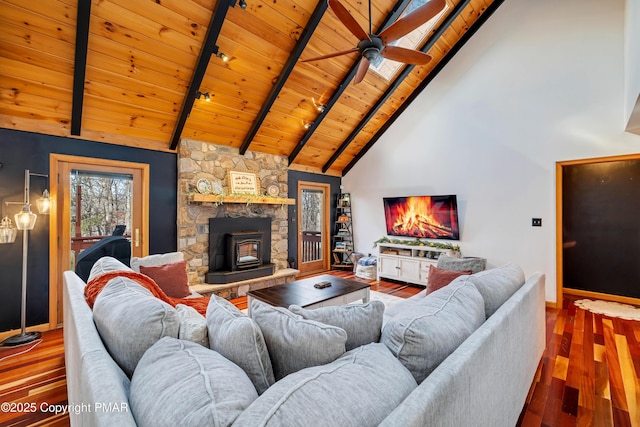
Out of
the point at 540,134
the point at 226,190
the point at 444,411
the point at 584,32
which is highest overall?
the point at 584,32

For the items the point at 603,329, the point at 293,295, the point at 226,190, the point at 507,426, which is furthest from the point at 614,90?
the point at 226,190

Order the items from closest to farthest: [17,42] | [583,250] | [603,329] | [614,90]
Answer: [17,42]
[603,329]
[614,90]
[583,250]

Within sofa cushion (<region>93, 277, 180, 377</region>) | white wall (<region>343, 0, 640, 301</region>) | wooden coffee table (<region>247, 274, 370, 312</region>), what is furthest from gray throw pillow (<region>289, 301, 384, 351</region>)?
white wall (<region>343, 0, 640, 301</region>)

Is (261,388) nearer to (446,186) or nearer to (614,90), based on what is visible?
(446,186)

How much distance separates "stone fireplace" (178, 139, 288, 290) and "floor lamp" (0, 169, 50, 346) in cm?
154

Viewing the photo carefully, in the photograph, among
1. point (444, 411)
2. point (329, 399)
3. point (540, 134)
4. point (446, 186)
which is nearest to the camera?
point (329, 399)

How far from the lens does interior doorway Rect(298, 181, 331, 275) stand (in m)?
6.33

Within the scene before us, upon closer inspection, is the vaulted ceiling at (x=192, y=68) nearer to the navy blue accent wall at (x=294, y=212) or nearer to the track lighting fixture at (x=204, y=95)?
the track lighting fixture at (x=204, y=95)

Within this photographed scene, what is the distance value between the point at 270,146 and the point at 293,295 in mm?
3062

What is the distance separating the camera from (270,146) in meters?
5.18

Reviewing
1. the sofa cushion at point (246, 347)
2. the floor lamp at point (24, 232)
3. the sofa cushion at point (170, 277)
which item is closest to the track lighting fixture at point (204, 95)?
the floor lamp at point (24, 232)

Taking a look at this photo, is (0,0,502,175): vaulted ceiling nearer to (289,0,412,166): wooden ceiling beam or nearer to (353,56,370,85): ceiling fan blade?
(289,0,412,166): wooden ceiling beam

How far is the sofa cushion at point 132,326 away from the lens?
1.10 meters

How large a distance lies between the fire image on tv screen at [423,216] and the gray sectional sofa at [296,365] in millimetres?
3445
